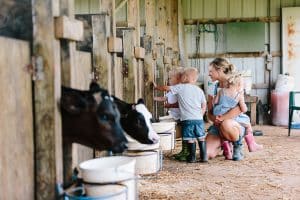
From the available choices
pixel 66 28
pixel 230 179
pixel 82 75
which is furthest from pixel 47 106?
pixel 230 179

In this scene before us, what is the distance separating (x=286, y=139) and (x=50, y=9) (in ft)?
19.3

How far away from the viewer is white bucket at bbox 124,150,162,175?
486 centimetres

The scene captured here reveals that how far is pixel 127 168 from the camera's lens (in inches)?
122

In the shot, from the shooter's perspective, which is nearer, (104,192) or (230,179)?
(104,192)

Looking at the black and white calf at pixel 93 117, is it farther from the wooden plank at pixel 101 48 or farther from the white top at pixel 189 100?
the white top at pixel 189 100

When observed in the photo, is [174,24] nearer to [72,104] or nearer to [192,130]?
[192,130]

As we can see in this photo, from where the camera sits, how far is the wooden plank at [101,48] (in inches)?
175

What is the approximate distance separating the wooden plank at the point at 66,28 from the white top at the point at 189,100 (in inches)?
101

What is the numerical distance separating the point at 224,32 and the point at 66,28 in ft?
28.1

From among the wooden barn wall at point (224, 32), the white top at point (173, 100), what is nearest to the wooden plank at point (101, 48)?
the white top at point (173, 100)

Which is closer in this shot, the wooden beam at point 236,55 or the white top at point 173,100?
the white top at point 173,100

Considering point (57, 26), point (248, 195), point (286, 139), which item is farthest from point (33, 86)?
point (286, 139)

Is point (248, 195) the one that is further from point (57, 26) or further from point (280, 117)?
point (280, 117)

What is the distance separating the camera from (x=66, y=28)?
3133 mm
